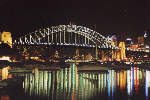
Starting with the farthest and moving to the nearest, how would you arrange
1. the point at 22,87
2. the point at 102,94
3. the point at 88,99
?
the point at 22,87 → the point at 102,94 → the point at 88,99

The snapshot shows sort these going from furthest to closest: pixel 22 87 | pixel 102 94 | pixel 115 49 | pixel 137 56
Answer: pixel 137 56 < pixel 115 49 < pixel 22 87 < pixel 102 94

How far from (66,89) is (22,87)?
11.8 feet

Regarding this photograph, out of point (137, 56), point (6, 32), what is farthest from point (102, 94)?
point (137, 56)

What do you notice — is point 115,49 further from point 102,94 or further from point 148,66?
point 102,94

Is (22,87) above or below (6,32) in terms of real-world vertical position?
below

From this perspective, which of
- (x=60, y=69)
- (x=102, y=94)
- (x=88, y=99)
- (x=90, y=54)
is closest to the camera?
(x=88, y=99)

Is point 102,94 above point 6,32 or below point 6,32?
below

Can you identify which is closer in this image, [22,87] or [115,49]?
[22,87]

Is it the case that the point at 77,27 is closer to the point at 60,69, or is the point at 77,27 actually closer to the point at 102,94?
the point at 60,69

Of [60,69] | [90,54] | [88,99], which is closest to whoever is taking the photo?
[88,99]

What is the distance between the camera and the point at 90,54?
60594 millimetres

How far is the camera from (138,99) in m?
20.2

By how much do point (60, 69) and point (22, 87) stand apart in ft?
68.6

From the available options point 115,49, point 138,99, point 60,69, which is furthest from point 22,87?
point 115,49
